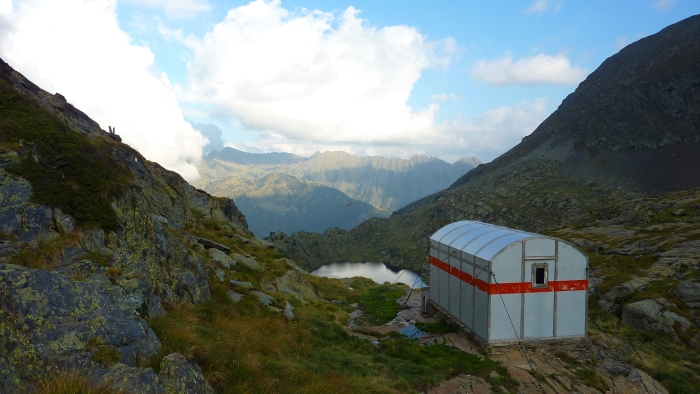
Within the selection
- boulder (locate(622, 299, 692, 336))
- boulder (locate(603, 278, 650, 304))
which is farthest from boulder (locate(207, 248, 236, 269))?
boulder (locate(603, 278, 650, 304))

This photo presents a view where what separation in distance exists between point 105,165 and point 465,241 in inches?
687

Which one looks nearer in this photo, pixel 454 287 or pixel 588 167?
pixel 454 287

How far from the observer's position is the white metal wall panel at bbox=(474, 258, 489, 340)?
1873 cm

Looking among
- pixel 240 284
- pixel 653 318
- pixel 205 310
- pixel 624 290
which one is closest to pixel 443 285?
pixel 240 284

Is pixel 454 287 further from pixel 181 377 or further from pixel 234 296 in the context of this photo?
pixel 181 377

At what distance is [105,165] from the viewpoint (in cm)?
1227

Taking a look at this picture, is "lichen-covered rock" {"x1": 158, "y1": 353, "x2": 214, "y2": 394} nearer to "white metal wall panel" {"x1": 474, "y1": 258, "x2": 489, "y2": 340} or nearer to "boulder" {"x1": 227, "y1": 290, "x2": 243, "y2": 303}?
"boulder" {"x1": 227, "y1": 290, "x2": 243, "y2": 303}

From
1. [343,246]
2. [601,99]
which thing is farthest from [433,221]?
[601,99]

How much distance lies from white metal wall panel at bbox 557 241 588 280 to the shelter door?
528 mm

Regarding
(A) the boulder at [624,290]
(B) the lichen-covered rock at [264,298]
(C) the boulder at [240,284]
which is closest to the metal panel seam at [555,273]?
(B) the lichen-covered rock at [264,298]

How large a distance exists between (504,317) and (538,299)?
6.51ft

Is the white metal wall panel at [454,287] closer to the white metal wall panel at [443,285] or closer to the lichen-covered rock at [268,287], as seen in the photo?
the white metal wall panel at [443,285]

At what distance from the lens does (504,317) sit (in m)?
18.8

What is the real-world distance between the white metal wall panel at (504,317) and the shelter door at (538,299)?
0.38m
